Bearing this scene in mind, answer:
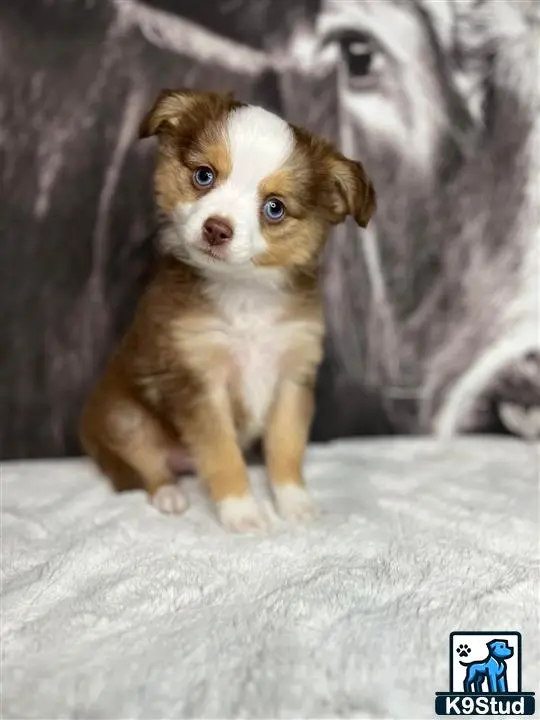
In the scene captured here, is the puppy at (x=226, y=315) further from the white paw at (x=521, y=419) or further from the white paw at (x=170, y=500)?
the white paw at (x=521, y=419)

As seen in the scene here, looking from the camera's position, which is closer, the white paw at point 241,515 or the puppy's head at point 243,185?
the puppy's head at point 243,185

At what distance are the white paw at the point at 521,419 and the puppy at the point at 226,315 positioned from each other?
0.84 m

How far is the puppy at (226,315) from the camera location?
193 cm

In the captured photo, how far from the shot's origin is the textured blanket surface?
1.45 meters

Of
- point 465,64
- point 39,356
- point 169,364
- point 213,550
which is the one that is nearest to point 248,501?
point 213,550

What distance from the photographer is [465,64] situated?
2.63 metres

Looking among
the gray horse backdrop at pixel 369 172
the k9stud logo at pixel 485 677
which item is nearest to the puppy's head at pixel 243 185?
the gray horse backdrop at pixel 369 172

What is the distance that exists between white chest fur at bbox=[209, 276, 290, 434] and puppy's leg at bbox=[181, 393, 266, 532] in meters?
0.13

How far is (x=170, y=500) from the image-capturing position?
2.15 metres

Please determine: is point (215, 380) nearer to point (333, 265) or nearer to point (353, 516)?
point (353, 516)

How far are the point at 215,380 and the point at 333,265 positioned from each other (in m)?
0.71

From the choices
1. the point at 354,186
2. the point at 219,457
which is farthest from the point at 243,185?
the point at 219,457

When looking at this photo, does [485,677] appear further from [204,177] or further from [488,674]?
[204,177]

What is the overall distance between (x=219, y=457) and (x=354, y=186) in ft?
2.38
